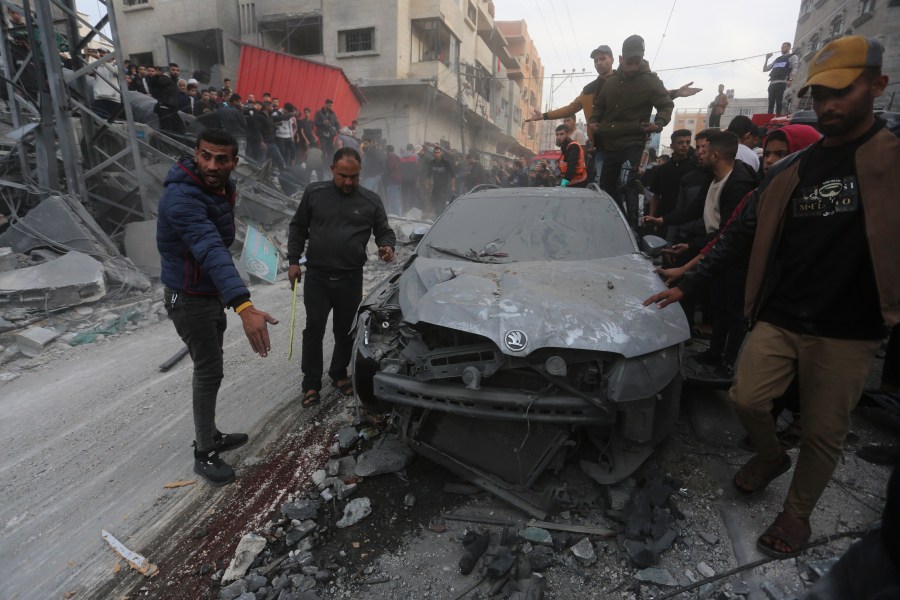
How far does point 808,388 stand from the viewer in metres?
2.09

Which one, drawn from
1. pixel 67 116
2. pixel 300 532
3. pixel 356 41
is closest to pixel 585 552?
pixel 300 532

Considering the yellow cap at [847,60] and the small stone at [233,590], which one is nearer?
the yellow cap at [847,60]

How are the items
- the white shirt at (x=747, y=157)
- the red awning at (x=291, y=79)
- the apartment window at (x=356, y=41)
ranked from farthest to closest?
the apartment window at (x=356, y=41)
the red awning at (x=291, y=79)
the white shirt at (x=747, y=157)

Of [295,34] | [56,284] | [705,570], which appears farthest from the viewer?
[295,34]

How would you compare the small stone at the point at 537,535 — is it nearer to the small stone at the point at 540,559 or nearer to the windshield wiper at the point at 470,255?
the small stone at the point at 540,559

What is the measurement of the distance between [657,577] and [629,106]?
4.67 m

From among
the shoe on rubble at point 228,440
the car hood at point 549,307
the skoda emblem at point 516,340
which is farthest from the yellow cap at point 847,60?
the shoe on rubble at point 228,440

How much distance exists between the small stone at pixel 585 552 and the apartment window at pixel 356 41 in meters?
20.8

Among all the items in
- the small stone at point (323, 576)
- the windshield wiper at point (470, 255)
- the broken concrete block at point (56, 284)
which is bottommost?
the small stone at point (323, 576)

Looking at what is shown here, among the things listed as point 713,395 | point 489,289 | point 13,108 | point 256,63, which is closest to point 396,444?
point 489,289

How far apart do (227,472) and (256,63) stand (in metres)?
18.1

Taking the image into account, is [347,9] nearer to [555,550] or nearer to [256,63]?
[256,63]

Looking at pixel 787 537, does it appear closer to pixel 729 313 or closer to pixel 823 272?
pixel 823 272

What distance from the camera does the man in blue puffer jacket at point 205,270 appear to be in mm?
2336
